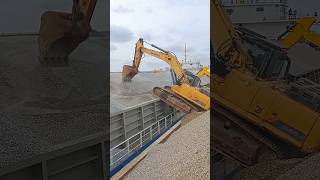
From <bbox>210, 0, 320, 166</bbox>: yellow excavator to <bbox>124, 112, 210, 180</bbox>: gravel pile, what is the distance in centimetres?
11

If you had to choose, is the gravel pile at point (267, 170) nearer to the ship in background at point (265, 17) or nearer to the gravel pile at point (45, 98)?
the ship in background at point (265, 17)

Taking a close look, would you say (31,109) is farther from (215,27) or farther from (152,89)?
(215,27)

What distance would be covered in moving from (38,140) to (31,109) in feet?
0.39

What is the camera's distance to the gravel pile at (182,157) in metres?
2.03

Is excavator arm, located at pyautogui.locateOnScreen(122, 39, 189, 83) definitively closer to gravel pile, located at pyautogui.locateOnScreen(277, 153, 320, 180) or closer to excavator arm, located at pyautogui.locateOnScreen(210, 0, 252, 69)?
excavator arm, located at pyautogui.locateOnScreen(210, 0, 252, 69)

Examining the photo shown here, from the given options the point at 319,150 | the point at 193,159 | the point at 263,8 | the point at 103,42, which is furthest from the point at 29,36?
the point at 319,150

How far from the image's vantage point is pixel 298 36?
8.13 feet

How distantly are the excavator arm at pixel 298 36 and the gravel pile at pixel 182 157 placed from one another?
0.76 m

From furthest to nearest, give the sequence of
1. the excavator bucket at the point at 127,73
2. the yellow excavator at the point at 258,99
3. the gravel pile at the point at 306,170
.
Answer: the yellow excavator at the point at 258,99
the gravel pile at the point at 306,170
the excavator bucket at the point at 127,73

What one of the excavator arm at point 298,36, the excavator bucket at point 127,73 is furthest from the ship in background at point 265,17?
the excavator bucket at point 127,73

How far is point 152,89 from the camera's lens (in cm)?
208

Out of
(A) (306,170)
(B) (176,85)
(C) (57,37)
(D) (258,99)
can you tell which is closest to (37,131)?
(C) (57,37)

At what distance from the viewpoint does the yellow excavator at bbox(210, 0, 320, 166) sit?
242 centimetres

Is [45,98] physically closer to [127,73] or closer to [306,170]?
[127,73]
